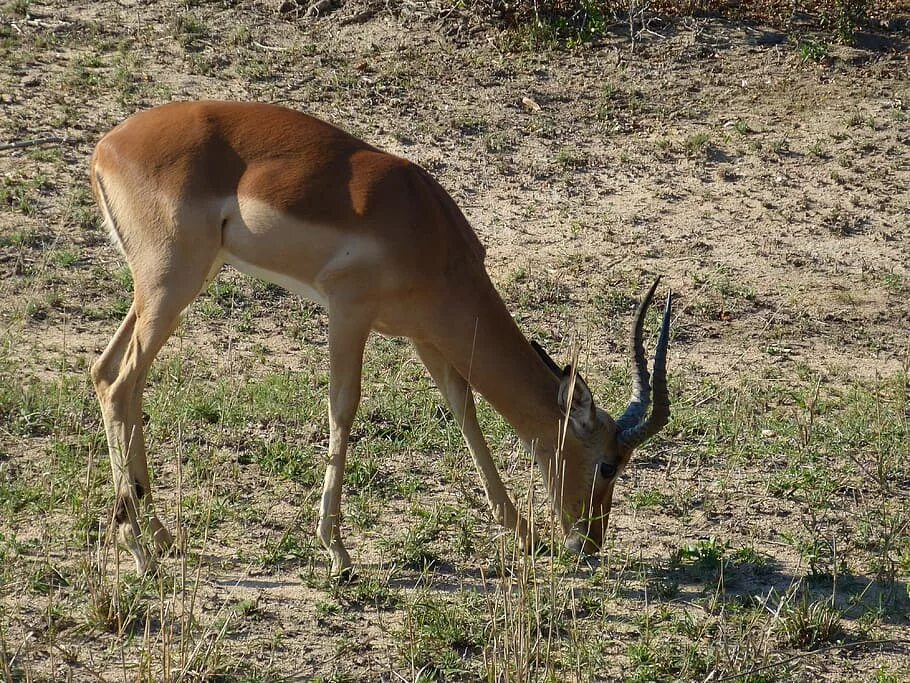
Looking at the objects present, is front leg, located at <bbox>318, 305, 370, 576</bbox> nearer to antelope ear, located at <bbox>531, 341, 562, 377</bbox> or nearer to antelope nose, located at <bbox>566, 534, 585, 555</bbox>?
antelope ear, located at <bbox>531, 341, 562, 377</bbox>

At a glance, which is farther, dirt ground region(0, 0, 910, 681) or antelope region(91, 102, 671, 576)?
antelope region(91, 102, 671, 576)

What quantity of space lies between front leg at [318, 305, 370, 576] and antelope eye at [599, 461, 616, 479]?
1.13 metres

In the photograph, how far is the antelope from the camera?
5.33 m

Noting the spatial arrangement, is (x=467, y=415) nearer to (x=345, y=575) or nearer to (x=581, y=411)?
(x=581, y=411)

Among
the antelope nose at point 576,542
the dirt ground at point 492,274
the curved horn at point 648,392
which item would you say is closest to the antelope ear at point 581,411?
the curved horn at point 648,392

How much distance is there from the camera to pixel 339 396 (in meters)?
5.42

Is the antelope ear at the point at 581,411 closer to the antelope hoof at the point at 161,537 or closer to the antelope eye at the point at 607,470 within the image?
the antelope eye at the point at 607,470

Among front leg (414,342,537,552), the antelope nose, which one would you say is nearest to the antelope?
the antelope nose

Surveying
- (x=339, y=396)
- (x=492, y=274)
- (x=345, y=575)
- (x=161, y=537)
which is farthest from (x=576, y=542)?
(x=492, y=274)

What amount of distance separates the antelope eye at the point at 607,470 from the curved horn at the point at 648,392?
116 mm

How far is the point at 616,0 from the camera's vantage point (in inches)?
470

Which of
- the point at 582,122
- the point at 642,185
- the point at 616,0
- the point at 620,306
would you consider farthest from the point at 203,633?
the point at 616,0

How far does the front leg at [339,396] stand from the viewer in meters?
5.35

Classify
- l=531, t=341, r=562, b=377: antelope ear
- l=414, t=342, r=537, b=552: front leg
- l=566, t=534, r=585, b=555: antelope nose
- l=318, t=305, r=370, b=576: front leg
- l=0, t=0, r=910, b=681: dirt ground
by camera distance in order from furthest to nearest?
l=414, t=342, r=537, b=552: front leg → l=531, t=341, r=562, b=377: antelope ear → l=566, t=534, r=585, b=555: antelope nose → l=318, t=305, r=370, b=576: front leg → l=0, t=0, r=910, b=681: dirt ground
